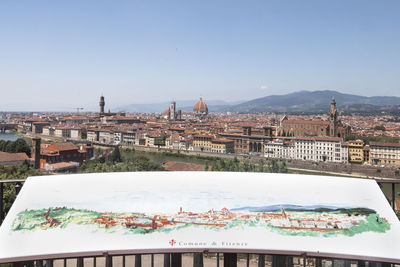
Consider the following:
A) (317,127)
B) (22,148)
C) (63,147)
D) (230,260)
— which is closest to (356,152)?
(317,127)

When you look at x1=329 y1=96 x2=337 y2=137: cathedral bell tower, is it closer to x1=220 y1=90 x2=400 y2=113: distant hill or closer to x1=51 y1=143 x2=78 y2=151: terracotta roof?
x1=51 y1=143 x2=78 y2=151: terracotta roof

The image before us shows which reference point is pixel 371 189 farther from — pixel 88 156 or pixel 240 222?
pixel 88 156

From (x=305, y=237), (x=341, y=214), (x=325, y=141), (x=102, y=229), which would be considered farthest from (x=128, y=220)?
(x=325, y=141)

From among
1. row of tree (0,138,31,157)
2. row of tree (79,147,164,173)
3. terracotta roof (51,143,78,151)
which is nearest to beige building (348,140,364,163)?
row of tree (79,147,164,173)

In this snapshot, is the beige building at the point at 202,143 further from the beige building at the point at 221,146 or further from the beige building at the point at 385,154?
the beige building at the point at 385,154

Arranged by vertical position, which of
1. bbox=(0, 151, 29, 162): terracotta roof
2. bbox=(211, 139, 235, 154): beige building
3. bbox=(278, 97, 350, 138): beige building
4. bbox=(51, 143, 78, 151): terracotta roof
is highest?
bbox=(278, 97, 350, 138): beige building

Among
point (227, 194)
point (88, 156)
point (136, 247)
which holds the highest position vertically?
point (227, 194)

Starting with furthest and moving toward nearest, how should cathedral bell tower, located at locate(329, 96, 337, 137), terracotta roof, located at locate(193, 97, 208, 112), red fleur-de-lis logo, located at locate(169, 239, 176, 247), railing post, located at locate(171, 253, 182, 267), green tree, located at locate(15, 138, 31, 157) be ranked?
terracotta roof, located at locate(193, 97, 208, 112) → cathedral bell tower, located at locate(329, 96, 337, 137) → green tree, located at locate(15, 138, 31, 157) → railing post, located at locate(171, 253, 182, 267) → red fleur-de-lis logo, located at locate(169, 239, 176, 247)

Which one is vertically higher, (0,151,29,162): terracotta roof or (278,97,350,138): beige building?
(278,97,350,138): beige building
